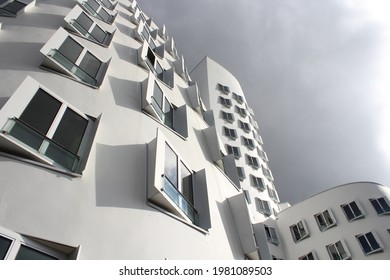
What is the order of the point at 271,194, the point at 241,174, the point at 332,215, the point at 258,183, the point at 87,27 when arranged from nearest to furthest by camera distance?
the point at 87,27
the point at 332,215
the point at 241,174
the point at 258,183
the point at 271,194

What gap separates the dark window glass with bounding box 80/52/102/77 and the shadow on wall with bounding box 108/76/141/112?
2.15 ft

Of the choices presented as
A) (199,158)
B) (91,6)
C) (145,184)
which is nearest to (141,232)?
(145,184)

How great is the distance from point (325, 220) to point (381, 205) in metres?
4.27

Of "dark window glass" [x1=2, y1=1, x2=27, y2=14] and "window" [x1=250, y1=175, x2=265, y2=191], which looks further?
"window" [x1=250, y1=175, x2=265, y2=191]

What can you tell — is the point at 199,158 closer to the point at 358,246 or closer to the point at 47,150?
the point at 47,150

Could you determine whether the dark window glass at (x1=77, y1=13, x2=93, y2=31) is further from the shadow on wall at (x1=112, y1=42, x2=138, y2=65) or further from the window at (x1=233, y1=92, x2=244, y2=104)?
the window at (x1=233, y1=92, x2=244, y2=104)

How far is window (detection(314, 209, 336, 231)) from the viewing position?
69.7 feet

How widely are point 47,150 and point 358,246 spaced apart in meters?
21.5

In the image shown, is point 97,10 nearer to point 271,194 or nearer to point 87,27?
point 87,27

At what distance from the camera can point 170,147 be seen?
8719 millimetres

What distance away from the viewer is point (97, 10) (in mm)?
15180

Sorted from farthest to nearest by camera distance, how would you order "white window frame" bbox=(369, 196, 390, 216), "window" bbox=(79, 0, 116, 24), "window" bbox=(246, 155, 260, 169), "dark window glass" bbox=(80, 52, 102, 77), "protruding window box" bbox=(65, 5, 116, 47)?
"window" bbox=(246, 155, 260, 169), "white window frame" bbox=(369, 196, 390, 216), "window" bbox=(79, 0, 116, 24), "protruding window box" bbox=(65, 5, 116, 47), "dark window glass" bbox=(80, 52, 102, 77)

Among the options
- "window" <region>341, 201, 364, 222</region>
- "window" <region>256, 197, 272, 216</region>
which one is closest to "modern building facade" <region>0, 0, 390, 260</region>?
"window" <region>341, 201, 364, 222</region>

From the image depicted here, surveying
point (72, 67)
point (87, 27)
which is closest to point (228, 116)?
point (87, 27)
